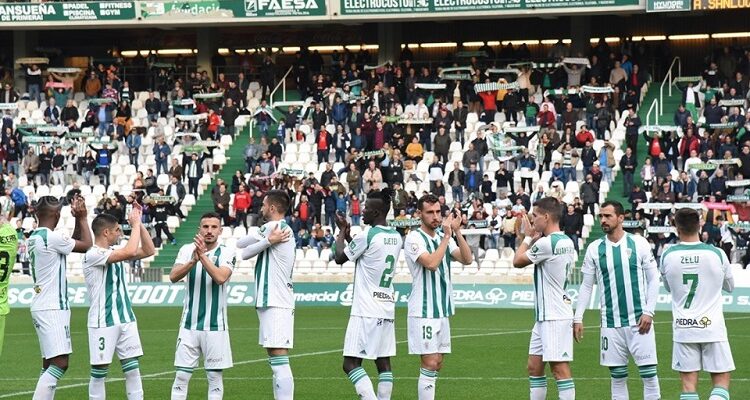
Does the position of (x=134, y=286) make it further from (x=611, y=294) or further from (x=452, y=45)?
(x=611, y=294)

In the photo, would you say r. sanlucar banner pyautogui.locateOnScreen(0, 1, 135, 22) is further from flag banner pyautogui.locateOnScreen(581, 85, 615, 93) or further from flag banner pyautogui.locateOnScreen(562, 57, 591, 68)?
flag banner pyautogui.locateOnScreen(581, 85, 615, 93)

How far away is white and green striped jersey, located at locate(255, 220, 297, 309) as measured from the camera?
45.9ft

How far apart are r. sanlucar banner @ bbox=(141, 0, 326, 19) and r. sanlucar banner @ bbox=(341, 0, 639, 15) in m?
1.35

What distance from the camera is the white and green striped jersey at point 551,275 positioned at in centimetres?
1379

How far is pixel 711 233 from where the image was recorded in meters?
35.4

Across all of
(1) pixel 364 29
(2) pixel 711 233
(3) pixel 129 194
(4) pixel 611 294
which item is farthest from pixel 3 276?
(1) pixel 364 29

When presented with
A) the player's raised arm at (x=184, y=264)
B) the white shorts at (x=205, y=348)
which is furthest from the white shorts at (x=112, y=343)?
the player's raised arm at (x=184, y=264)

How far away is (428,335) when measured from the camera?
14094mm

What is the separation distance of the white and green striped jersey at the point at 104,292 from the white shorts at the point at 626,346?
15.8 ft

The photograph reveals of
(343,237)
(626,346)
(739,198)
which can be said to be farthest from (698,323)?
(739,198)

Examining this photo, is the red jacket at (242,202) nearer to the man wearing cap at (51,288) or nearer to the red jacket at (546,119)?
the red jacket at (546,119)

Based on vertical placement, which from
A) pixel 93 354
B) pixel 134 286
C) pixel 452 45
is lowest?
pixel 134 286

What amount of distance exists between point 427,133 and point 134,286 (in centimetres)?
1154

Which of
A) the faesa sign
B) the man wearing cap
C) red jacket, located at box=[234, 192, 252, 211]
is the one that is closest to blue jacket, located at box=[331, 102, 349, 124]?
red jacket, located at box=[234, 192, 252, 211]
